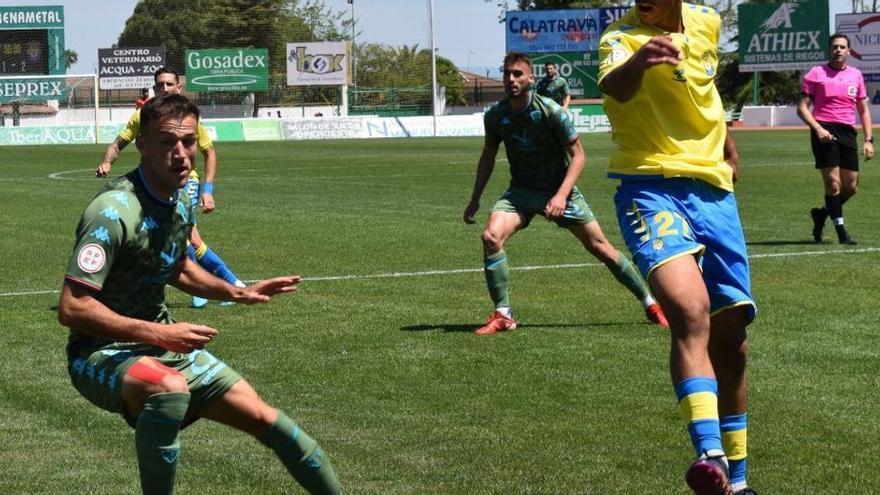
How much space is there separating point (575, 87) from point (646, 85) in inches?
2387

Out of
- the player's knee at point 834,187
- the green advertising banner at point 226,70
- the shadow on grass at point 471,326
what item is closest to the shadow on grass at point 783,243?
the player's knee at point 834,187

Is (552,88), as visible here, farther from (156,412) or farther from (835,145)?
(156,412)

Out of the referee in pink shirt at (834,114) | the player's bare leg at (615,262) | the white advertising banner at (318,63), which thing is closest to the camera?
the player's bare leg at (615,262)

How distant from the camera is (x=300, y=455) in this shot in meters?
5.46

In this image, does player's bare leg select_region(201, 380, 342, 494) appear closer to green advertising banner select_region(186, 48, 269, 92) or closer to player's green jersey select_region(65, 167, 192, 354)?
player's green jersey select_region(65, 167, 192, 354)

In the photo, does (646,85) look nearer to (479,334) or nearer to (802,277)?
(479,334)

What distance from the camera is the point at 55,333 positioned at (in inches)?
427

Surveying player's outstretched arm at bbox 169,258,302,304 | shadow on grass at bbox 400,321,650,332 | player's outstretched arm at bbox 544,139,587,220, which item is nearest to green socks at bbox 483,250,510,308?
shadow on grass at bbox 400,321,650,332

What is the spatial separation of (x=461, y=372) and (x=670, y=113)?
10.5 feet

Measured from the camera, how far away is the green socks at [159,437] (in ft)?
16.7

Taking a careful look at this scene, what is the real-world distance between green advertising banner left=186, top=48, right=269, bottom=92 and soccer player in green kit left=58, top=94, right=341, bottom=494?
68.0 m

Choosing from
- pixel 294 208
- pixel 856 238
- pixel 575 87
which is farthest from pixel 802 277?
pixel 575 87

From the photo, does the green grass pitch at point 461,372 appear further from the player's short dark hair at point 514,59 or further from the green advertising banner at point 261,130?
the green advertising banner at point 261,130

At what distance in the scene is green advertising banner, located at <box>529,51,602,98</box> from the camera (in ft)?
216
